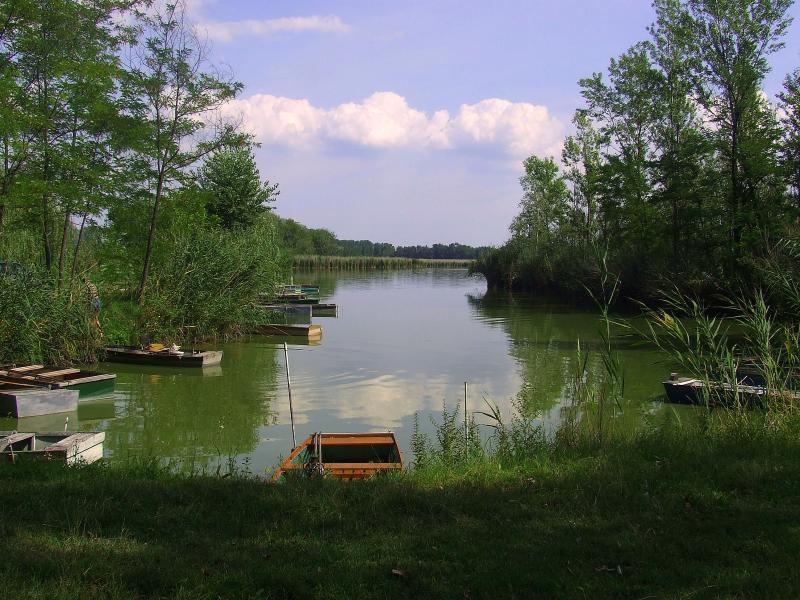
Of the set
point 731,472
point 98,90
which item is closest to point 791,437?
point 731,472

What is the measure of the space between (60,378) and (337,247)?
112m

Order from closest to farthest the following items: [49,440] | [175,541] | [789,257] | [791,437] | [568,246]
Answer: [175,541]
[791,437]
[49,440]
[789,257]
[568,246]

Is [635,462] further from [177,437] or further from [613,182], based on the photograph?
[613,182]

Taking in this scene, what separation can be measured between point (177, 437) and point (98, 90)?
12.2m

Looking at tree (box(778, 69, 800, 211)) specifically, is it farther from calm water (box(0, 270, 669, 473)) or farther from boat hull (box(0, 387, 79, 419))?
boat hull (box(0, 387, 79, 419))

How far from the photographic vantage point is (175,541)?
4.25m

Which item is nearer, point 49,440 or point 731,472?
point 731,472

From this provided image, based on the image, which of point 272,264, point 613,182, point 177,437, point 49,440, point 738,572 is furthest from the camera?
point 613,182

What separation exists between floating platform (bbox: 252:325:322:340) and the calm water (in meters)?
0.51

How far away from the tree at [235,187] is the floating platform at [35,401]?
22910 millimetres

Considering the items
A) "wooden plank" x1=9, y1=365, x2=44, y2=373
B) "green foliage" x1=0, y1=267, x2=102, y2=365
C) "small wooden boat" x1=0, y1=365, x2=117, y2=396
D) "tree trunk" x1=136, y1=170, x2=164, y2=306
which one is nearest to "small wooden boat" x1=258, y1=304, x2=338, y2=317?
"tree trunk" x1=136, y1=170, x2=164, y2=306

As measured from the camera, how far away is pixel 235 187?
35.8 metres

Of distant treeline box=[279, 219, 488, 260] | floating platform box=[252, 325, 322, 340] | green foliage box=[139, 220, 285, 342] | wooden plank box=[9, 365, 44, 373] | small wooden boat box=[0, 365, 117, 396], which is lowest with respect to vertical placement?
floating platform box=[252, 325, 322, 340]

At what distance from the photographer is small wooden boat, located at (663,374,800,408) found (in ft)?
24.6
